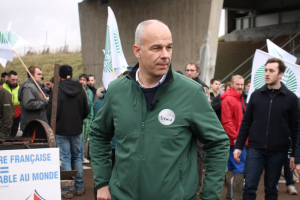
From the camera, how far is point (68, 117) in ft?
22.7

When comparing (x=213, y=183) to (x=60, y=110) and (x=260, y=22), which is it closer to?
(x=60, y=110)

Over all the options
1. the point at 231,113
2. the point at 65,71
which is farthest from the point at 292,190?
the point at 65,71

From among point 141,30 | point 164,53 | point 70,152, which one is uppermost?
point 141,30

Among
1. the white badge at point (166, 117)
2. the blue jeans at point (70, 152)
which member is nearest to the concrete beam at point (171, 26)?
the blue jeans at point (70, 152)

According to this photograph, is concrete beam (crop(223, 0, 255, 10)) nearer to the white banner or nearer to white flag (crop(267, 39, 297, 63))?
white flag (crop(267, 39, 297, 63))

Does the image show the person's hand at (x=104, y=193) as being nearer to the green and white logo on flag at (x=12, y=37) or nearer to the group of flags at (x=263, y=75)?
the group of flags at (x=263, y=75)

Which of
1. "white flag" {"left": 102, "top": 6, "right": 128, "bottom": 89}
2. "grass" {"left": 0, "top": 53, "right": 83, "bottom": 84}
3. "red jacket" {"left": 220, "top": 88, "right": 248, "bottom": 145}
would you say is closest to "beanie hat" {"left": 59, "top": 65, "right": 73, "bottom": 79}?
"white flag" {"left": 102, "top": 6, "right": 128, "bottom": 89}

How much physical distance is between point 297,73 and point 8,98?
16.7 feet

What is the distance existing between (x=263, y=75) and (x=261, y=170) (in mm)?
2391

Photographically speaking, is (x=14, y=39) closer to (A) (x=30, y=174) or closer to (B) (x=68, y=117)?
(B) (x=68, y=117)

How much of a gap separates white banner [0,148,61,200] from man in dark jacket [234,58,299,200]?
8.08 feet

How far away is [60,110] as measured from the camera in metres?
6.89

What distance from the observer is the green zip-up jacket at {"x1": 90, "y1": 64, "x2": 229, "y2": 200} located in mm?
2562

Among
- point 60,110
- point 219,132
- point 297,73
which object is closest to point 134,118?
point 219,132
